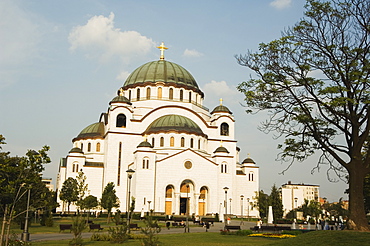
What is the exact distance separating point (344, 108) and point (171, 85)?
46.4 m

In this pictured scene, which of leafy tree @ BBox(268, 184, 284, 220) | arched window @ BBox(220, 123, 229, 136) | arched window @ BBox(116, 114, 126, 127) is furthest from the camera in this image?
arched window @ BBox(220, 123, 229, 136)

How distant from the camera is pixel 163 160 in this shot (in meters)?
56.9

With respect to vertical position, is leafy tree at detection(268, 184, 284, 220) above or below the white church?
below

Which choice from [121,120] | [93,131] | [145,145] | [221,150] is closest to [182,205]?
[145,145]

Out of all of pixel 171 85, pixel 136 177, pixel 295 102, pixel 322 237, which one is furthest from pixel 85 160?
pixel 322 237

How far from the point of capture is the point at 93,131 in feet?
227

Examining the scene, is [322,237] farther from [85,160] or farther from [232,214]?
[85,160]

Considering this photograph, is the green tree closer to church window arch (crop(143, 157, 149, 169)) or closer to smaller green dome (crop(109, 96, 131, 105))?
church window arch (crop(143, 157, 149, 169))

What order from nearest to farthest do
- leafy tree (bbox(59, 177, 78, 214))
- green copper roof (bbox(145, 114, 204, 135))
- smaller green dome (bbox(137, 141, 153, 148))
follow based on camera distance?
leafy tree (bbox(59, 177, 78, 214)), smaller green dome (bbox(137, 141, 153, 148)), green copper roof (bbox(145, 114, 204, 135))

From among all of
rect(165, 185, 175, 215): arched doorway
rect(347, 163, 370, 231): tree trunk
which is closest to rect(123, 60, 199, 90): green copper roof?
rect(165, 185, 175, 215): arched doorway

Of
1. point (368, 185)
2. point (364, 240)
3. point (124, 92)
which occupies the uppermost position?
point (124, 92)

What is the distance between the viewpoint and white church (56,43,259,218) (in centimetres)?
5662

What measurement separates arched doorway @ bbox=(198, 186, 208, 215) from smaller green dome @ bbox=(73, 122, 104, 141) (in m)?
19.6

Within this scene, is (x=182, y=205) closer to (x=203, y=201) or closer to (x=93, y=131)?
(x=203, y=201)
